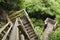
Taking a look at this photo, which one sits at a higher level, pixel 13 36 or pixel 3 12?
pixel 3 12

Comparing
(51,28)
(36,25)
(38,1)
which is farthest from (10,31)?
(38,1)

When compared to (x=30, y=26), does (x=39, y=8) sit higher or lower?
higher

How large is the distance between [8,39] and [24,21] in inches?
93.3

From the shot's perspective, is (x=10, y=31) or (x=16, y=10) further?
(x=16, y=10)

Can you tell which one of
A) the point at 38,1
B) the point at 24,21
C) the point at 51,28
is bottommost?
the point at 51,28

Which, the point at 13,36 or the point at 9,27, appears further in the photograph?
the point at 9,27

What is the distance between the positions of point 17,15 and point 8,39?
2118mm

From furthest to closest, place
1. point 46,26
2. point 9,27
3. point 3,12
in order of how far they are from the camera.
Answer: point 46,26 < point 3,12 < point 9,27

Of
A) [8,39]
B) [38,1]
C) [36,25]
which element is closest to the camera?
[8,39]

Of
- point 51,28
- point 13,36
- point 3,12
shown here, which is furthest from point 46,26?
point 13,36

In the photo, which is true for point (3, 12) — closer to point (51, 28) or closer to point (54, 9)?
point (51, 28)

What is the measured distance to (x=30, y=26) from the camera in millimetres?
10117

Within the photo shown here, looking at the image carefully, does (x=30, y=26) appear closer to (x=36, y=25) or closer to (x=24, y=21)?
(x=24, y=21)

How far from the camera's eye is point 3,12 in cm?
980
